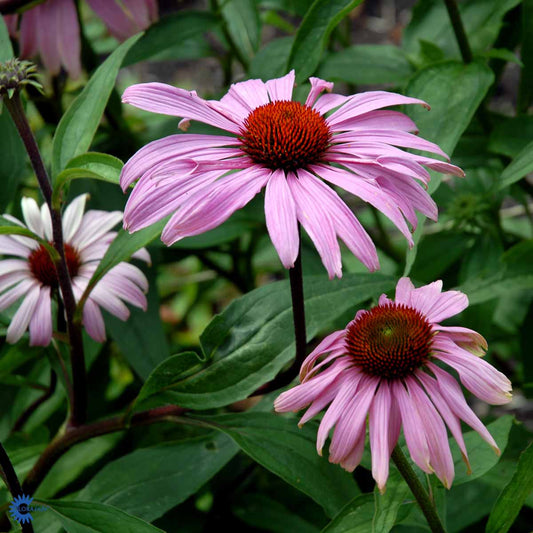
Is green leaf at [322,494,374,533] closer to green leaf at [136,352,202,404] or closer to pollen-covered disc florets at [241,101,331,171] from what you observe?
green leaf at [136,352,202,404]

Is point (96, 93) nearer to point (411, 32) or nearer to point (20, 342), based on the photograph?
point (20, 342)

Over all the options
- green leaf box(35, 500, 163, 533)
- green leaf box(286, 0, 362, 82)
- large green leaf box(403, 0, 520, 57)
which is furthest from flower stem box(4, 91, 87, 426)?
large green leaf box(403, 0, 520, 57)

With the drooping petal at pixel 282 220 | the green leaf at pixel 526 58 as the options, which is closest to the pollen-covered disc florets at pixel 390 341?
the drooping petal at pixel 282 220

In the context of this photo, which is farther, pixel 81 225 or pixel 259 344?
pixel 81 225

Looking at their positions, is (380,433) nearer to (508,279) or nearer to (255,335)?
(255,335)

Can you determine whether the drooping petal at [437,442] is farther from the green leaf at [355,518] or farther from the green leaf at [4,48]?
the green leaf at [4,48]

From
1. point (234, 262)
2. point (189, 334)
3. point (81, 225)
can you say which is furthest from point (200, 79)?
point (81, 225)
